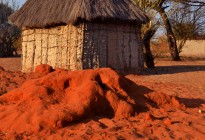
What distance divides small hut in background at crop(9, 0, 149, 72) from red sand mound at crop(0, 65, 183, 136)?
5.08 metres

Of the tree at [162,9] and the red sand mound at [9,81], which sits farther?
the tree at [162,9]

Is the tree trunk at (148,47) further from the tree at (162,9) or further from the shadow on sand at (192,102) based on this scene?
the shadow on sand at (192,102)

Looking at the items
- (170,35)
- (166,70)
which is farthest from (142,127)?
(170,35)

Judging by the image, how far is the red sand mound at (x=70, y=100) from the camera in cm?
501

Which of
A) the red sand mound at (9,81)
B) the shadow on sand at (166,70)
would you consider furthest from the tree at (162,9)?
the red sand mound at (9,81)

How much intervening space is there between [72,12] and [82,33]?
74 centimetres

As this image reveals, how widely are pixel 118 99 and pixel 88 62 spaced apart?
5920mm

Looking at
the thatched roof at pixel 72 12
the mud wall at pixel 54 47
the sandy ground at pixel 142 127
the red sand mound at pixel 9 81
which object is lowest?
the sandy ground at pixel 142 127

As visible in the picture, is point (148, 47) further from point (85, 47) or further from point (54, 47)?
point (54, 47)

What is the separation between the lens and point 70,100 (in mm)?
5660

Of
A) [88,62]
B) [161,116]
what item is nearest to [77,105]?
[161,116]

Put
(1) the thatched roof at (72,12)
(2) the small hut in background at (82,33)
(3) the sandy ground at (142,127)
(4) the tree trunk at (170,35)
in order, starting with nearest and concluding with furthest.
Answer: (3) the sandy ground at (142,127), (1) the thatched roof at (72,12), (2) the small hut in background at (82,33), (4) the tree trunk at (170,35)

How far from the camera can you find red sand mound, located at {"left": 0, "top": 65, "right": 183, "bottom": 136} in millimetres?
5008

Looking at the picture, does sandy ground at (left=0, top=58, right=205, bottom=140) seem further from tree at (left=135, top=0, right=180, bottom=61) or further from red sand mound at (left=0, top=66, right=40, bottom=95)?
tree at (left=135, top=0, right=180, bottom=61)
